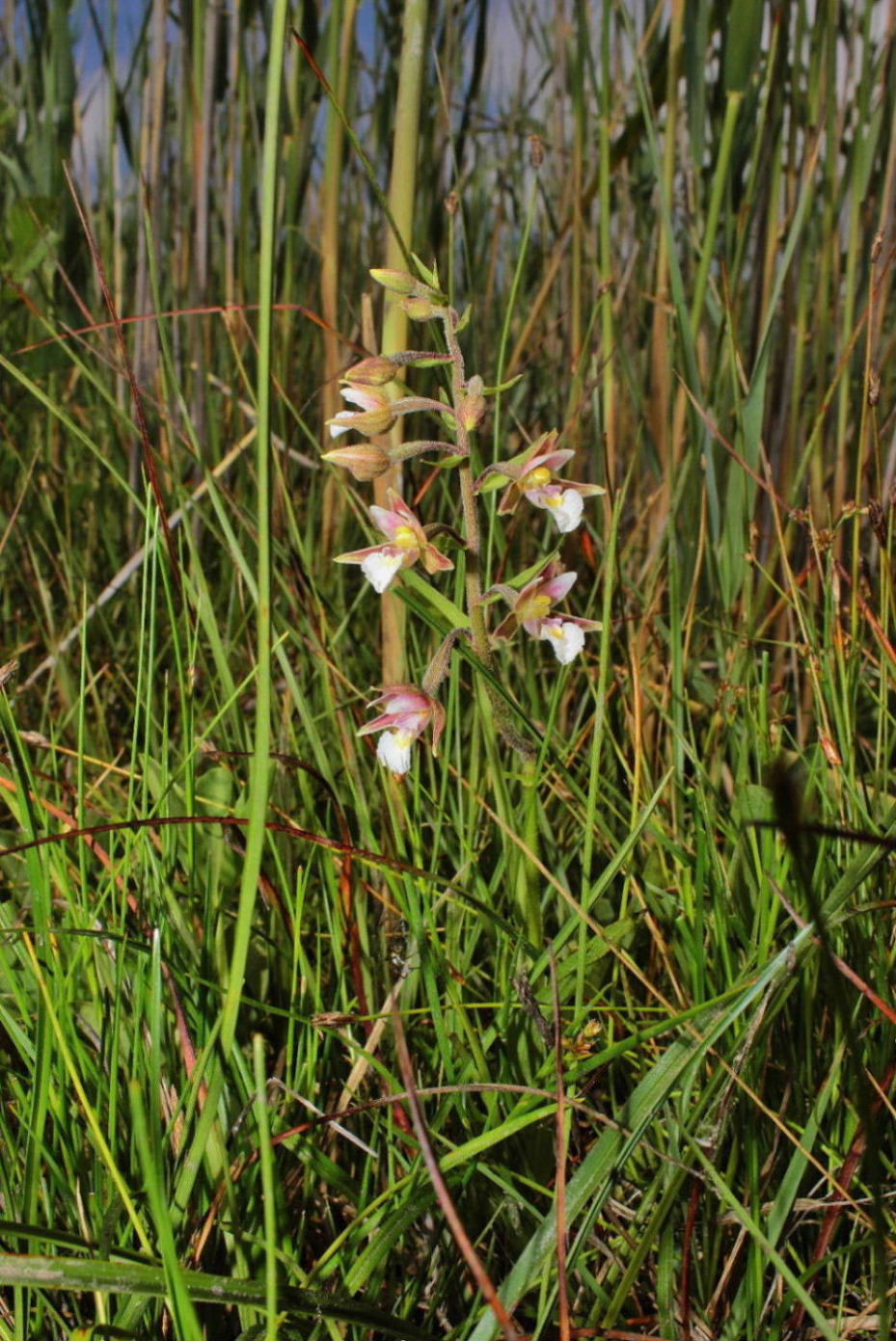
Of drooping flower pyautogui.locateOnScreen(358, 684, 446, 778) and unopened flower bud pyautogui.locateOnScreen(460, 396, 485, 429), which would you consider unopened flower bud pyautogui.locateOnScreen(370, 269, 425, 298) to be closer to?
unopened flower bud pyautogui.locateOnScreen(460, 396, 485, 429)

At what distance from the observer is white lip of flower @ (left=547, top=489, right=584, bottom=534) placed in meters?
0.72

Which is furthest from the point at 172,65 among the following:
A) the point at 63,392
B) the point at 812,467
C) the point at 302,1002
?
the point at 302,1002

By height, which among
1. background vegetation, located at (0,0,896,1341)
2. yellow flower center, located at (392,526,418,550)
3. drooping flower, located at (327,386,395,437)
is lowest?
background vegetation, located at (0,0,896,1341)

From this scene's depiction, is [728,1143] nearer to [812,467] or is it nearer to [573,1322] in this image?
[573,1322]

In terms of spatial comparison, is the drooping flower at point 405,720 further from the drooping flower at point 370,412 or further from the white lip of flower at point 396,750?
the drooping flower at point 370,412

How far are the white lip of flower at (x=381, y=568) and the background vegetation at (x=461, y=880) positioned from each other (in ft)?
0.28

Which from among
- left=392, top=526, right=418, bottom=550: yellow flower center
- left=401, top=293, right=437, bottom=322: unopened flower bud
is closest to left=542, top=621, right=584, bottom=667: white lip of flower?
left=392, top=526, right=418, bottom=550: yellow flower center

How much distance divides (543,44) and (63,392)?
1218 mm

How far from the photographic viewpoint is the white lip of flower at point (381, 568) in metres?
0.70

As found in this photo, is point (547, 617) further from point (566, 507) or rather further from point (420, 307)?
point (420, 307)

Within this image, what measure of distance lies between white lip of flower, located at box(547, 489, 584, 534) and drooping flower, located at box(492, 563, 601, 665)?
41 mm

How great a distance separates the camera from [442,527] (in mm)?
717

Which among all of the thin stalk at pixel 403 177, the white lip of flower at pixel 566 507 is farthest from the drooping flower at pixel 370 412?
the thin stalk at pixel 403 177

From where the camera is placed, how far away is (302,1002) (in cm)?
74
